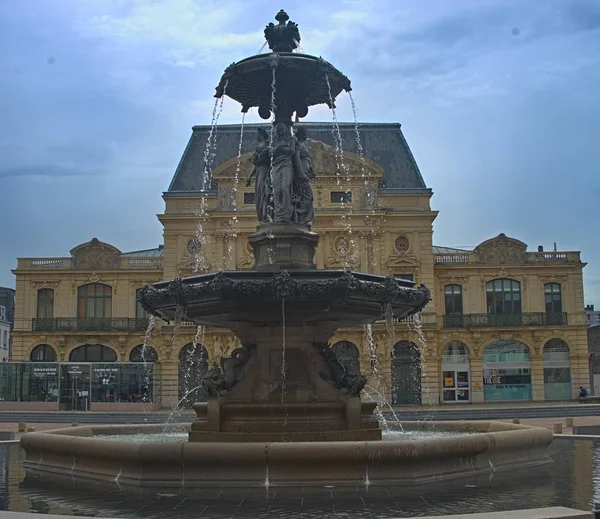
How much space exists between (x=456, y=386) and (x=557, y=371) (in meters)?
7.03

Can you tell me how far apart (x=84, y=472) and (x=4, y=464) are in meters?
3.23

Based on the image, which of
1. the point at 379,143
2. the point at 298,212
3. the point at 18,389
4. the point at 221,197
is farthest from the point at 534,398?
the point at 298,212

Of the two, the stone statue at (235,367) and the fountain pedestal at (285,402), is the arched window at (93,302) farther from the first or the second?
the stone statue at (235,367)

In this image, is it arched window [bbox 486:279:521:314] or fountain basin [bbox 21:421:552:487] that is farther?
arched window [bbox 486:279:521:314]

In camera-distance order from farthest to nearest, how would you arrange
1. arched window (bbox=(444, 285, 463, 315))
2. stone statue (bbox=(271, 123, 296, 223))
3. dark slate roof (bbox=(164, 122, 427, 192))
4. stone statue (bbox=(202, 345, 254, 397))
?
dark slate roof (bbox=(164, 122, 427, 192)), arched window (bbox=(444, 285, 463, 315)), stone statue (bbox=(271, 123, 296, 223)), stone statue (bbox=(202, 345, 254, 397))

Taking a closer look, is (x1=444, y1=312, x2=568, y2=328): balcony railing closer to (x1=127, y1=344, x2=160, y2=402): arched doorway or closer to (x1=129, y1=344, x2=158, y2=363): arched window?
(x1=129, y1=344, x2=158, y2=363): arched window

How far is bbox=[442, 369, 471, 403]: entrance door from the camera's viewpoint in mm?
56469

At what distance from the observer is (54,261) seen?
59.5 m

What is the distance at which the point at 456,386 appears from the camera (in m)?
56.6

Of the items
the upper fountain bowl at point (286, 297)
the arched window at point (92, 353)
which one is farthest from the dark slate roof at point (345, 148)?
the upper fountain bowl at point (286, 297)

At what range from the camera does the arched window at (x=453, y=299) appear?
5822 cm

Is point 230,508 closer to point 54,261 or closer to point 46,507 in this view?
point 46,507

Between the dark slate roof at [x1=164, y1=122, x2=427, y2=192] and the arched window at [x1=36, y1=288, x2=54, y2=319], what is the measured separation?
11144mm

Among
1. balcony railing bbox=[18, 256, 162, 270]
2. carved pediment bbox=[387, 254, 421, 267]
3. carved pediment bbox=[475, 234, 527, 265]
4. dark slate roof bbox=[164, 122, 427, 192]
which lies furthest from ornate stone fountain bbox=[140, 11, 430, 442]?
balcony railing bbox=[18, 256, 162, 270]
